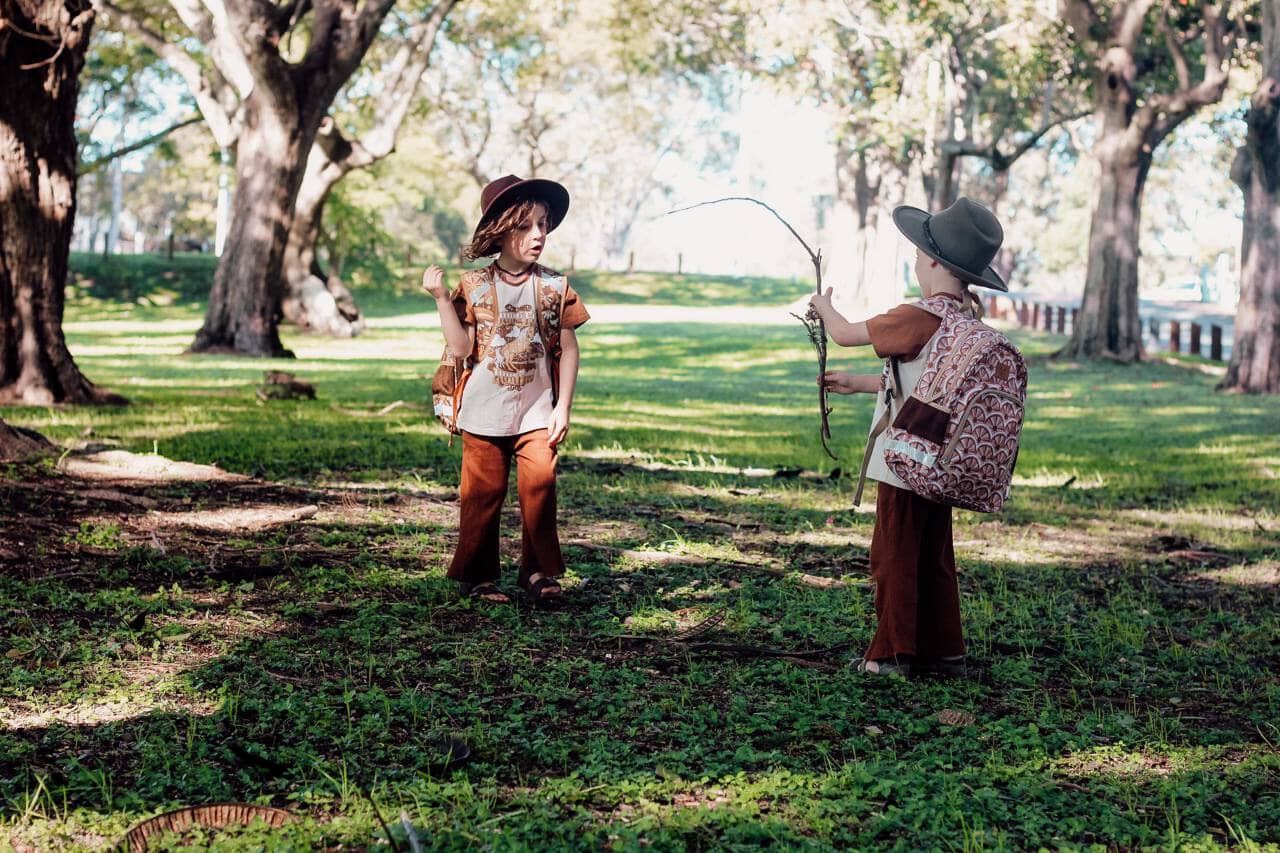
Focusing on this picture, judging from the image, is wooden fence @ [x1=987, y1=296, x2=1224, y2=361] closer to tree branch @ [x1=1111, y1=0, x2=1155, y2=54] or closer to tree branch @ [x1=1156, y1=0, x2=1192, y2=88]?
tree branch @ [x1=1111, y1=0, x2=1155, y2=54]

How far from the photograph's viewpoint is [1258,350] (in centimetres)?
2153

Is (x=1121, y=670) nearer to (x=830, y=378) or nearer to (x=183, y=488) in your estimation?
(x=830, y=378)

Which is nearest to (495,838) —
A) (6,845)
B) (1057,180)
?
(6,845)

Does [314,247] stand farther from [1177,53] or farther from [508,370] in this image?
[508,370]

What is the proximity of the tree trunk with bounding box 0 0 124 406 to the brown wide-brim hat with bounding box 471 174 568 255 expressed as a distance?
6402mm

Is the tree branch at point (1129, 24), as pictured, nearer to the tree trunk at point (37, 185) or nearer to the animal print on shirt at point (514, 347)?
the tree trunk at point (37, 185)

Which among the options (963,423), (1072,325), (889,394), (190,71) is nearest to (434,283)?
(889,394)

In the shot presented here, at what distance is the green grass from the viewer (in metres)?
3.97

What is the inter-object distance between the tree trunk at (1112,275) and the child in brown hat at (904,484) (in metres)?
22.4

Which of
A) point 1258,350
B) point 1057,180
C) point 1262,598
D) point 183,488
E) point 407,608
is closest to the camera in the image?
point 407,608

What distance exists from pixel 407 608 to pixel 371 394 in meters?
11.1

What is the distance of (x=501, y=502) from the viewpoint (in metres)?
6.56

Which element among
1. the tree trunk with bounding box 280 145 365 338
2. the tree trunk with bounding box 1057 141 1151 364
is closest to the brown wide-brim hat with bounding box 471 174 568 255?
the tree trunk with bounding box 1057 141 1151 364

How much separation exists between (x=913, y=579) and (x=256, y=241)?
60.9 ft
